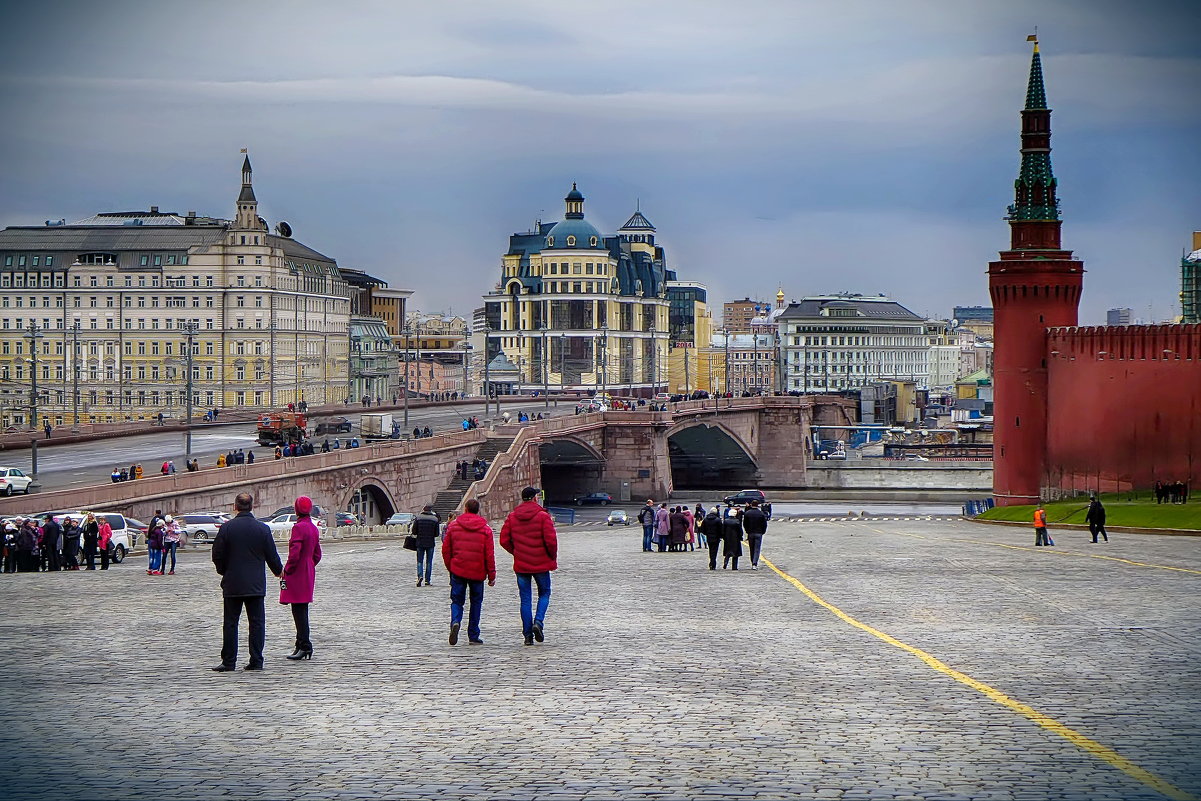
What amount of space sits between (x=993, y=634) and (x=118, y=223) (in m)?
124

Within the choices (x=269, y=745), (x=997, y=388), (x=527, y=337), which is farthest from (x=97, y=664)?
(x=527, y=337)

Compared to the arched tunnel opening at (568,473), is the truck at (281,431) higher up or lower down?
higher up

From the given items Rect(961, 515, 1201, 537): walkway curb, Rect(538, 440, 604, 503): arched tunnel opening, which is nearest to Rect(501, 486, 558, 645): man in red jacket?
Rect(961, 515, 1201, 537): walkway curb

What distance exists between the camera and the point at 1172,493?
67250 mm

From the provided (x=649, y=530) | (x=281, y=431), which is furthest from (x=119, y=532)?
(x=281, y=431)

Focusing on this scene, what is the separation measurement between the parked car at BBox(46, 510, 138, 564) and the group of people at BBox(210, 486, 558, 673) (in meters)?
22.0

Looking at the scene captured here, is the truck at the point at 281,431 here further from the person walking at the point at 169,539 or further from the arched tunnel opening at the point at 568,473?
the person walking at the point at 169,539

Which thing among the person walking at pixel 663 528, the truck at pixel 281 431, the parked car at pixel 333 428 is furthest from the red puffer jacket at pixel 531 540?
the parked car at pixel 333 428

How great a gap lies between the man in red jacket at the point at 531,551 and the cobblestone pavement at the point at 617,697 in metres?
0.37

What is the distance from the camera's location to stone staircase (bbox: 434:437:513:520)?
75000 mm

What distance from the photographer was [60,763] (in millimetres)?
12445

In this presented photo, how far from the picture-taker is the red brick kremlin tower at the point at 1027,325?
84938 mm

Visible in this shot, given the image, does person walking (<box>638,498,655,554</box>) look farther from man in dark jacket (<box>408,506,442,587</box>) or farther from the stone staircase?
the stone staircase

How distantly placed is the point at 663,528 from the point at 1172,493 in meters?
34.1
